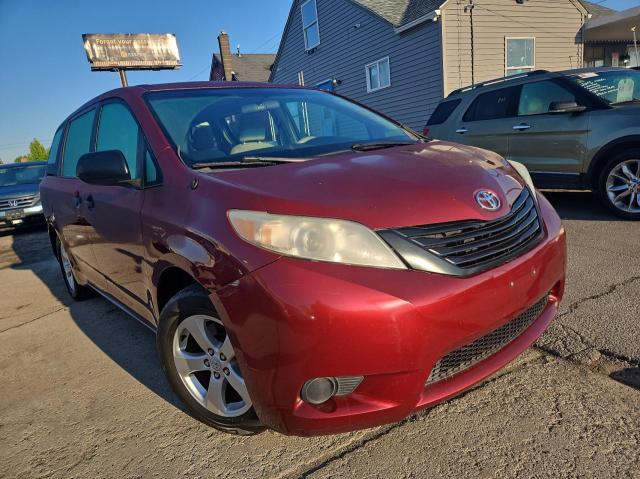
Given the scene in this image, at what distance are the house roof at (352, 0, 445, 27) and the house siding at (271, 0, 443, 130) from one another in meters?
0.19

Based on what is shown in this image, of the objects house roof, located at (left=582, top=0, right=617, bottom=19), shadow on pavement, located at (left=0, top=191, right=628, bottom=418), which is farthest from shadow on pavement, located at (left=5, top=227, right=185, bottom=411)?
house roof, located at (left=582, top=0, right=617, bottom=19)

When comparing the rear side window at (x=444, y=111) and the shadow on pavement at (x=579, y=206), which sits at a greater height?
the rear side window at (x=444, y=111)

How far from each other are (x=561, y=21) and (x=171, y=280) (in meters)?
15.8

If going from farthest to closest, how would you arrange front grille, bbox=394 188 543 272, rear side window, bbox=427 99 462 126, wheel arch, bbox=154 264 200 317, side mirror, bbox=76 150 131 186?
rear side window, bbox=427 99 462 126
side mirror, bbox=76 150 131 186
wheel arch, bbox=154 264 200 317
front grille, bbox=394 188 543 272

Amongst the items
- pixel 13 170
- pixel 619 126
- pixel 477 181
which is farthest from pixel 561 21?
pixel 13 170

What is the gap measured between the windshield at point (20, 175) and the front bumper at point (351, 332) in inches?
440

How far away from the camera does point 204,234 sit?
179 cm

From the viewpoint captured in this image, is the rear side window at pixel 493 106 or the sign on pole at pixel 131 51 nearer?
the rear side window at pixel 493 106

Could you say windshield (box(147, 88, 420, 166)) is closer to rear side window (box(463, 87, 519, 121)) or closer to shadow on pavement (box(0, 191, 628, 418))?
shadow on pavement (box(0, 191, 628, 418))

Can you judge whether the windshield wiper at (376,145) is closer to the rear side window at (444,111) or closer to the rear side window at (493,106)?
the rear side window at (493,106)

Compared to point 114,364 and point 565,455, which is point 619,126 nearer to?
point 565,455

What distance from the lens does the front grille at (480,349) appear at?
171cm

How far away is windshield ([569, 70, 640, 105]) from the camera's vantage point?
5.05 metres

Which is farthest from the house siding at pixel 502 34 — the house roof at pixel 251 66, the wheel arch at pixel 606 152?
the house roof at pixel 251 66
